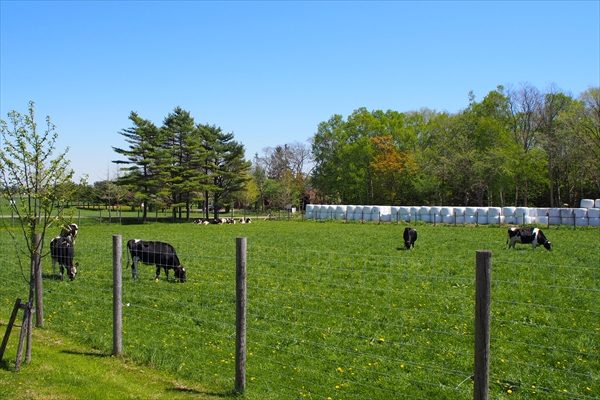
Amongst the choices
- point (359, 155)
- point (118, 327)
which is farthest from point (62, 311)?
point (359, 155)

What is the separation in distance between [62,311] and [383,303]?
6388mm

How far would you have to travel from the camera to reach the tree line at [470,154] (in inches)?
2288

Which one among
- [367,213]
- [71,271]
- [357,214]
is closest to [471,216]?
[367,213]

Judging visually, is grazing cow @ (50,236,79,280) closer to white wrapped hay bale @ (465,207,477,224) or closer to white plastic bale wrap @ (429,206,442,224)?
white wrapped hay bale @ (465,207,477,224)

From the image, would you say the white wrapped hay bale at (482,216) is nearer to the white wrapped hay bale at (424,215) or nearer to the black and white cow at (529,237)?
the white wrapped hay bale at (424,215)

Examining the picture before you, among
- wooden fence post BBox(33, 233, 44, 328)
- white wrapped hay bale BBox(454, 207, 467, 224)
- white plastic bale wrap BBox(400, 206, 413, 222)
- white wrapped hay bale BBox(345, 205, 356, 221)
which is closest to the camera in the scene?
wooden fence post BBox(33, 233, 44, 328)

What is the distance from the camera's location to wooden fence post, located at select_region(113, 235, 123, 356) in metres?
7.53

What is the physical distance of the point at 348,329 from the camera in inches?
353

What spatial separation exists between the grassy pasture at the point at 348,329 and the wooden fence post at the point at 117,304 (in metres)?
0.22

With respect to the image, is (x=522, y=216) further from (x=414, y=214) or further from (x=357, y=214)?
(x=357, y=214)

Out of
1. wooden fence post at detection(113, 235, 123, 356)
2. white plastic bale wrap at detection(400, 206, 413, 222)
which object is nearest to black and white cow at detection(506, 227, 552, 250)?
wooden fence post at detection(113, 235, 123, 356)

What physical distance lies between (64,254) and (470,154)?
5303cm

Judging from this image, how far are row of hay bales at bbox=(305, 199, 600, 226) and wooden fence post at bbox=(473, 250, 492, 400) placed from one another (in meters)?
38.8

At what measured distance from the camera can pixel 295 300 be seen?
11328 mm
